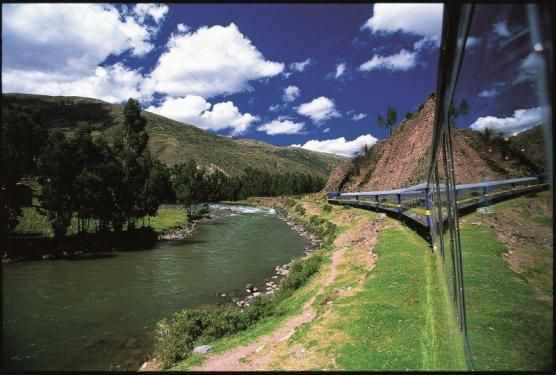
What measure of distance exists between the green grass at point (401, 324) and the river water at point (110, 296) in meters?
6.20

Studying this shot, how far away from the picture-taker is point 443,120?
4.39 m

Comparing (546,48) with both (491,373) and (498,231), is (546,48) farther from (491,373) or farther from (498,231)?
(491,373)

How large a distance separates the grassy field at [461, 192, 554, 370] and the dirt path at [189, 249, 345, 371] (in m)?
4.10

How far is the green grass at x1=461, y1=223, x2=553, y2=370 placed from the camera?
88.6 inches

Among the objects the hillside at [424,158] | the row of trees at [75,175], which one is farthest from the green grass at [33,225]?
the hillside at [424,158]

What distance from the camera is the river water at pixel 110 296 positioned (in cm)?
992

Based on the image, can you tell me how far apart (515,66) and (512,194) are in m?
1.14

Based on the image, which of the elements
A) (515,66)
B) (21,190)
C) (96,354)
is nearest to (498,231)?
(515,66)

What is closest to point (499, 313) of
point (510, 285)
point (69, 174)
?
point (510, 285)

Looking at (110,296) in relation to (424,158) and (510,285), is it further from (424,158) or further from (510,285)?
(424,158)

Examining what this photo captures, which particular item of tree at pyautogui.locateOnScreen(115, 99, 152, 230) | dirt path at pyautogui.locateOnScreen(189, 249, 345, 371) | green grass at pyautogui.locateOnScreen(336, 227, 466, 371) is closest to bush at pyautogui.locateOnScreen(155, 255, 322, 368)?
dirt path at pyautogui.locateOnScreen(189, 249, 345, 371)

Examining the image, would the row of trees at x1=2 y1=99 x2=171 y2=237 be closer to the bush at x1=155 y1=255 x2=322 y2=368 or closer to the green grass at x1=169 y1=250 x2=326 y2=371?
the bush at x1=155 y1=255 x2=322 y2=368

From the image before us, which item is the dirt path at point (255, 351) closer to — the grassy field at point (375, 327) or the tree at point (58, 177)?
the grassy field at point (375, 327)

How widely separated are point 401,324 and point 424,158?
3782 cm
